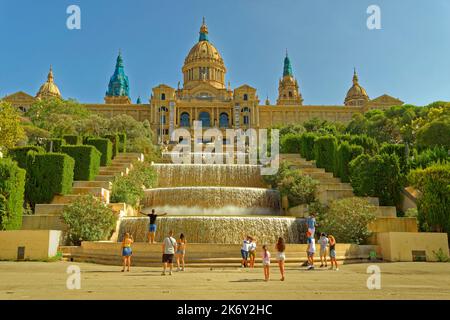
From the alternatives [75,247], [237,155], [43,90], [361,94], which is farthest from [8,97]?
[75,247]

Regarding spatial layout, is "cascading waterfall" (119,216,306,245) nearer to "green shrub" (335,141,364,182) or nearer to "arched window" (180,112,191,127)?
"green shrub" (335,141,364,182)

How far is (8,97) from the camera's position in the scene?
93062 millimetres

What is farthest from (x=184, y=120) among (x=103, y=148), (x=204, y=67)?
(x=103, y=148)

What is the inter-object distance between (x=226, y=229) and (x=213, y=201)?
5.74 metres

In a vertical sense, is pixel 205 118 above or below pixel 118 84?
below

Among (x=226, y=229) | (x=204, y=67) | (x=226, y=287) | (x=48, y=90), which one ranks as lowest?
(x=226, y=287)

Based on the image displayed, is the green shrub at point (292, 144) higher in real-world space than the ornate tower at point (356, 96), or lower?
lower

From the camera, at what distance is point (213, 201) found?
77.4 ft

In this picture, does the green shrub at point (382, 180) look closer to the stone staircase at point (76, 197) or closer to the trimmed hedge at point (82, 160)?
the stone staircase at point (76, 197)

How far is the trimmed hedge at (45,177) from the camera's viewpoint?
21844 millimetres

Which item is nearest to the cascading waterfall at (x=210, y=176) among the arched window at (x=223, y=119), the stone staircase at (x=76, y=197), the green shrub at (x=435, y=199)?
the stone staircase at (x=76, y=197)

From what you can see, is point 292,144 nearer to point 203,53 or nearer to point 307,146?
point 307,146

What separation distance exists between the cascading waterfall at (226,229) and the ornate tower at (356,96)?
93003 mm
